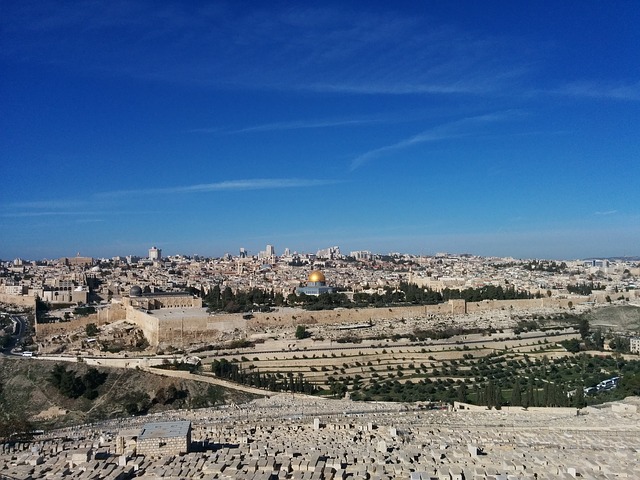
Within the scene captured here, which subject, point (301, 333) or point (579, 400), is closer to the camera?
point (579, 400)

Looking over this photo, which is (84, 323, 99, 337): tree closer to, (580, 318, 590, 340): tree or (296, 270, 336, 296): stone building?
(296, 270, 336, 296): stone building

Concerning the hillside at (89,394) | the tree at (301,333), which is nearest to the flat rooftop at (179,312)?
the tree at (301,333)

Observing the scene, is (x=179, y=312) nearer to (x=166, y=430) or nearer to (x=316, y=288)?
(x=316, y=288)

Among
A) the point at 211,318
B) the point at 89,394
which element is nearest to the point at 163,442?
the point at 89,394

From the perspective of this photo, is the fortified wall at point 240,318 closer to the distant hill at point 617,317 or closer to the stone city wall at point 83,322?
the stone city wall at point 83,322

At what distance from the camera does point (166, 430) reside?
9.05 metres

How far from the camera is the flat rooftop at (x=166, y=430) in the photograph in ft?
29.0

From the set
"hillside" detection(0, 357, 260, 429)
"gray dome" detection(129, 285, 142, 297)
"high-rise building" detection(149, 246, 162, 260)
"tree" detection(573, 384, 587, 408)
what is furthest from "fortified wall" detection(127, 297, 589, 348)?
"high-rise building" detection(149, 246, 162, 260)

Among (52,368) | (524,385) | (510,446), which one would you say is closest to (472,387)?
(524,385)

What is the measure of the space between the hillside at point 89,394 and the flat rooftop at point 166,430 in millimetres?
11529

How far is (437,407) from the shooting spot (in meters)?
18.6

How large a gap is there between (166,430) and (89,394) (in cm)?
1559

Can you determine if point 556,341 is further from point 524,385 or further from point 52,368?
point 52,368

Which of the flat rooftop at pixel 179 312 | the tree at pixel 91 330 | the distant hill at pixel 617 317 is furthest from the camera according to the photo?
the distant hill at pixel 617 317
